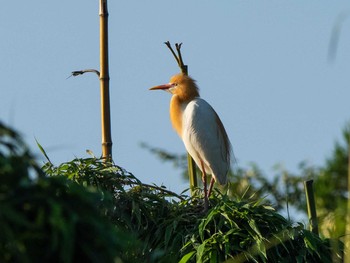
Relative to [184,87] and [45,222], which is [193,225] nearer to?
[184,87]

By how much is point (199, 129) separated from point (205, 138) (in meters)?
0.07

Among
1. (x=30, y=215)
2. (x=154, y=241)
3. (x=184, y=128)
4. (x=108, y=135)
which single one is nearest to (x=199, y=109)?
(x=184, y=128)

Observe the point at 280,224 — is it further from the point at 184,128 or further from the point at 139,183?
the point at 184,128

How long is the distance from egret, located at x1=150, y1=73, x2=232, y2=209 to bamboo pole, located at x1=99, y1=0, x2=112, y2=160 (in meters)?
1.24

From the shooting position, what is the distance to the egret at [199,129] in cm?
659

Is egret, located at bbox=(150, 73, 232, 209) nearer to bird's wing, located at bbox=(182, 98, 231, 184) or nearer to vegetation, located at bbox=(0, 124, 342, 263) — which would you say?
bird's wing, located at bbox=(182, 98, 231, 184)

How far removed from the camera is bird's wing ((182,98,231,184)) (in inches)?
259

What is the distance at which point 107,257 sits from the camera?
5.74ft

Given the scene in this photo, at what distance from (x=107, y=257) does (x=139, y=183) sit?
332 centimetres

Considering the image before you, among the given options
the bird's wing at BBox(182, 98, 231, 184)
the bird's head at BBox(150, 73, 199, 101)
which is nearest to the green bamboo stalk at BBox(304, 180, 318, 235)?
the bird's wing at BBox(182, 98, 231, 184)

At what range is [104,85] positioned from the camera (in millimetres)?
5391

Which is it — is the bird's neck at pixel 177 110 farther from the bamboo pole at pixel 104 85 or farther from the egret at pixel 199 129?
the bamboo pole at pixel 104 85

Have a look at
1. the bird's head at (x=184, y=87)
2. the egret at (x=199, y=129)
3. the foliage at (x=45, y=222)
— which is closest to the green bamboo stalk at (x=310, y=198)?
the egret at (x=199, y=129)

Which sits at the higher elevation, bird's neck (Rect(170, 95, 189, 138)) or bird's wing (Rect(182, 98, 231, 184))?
bird's neck (Rect(170, 95, 189, 138))
